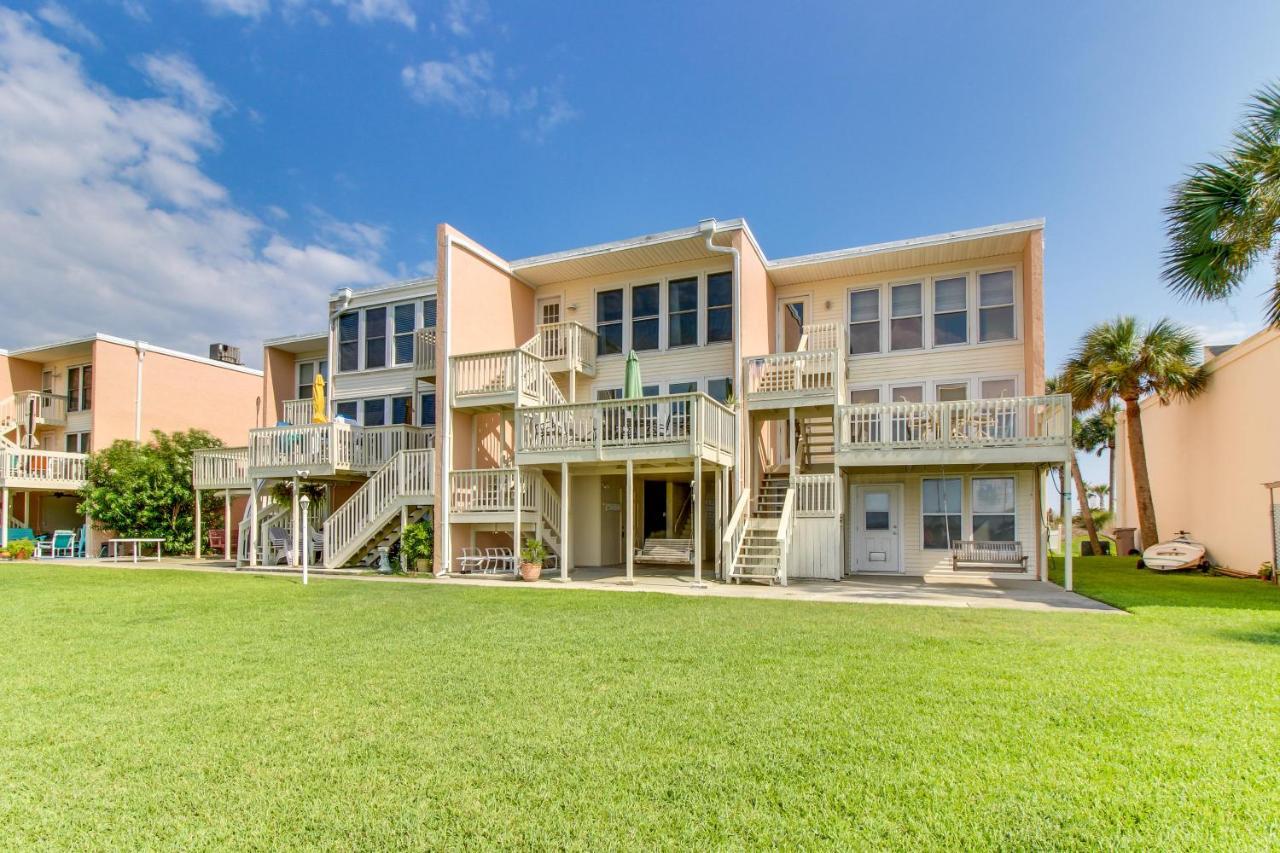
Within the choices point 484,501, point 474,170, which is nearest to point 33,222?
point 474,170

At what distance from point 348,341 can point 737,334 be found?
1180cm

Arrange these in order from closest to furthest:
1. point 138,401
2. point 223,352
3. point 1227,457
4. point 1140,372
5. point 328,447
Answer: point 328,447 < point 1227,457 < point 1140,372 < point 138,401 < point 223,352

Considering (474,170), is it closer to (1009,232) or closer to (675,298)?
(675,298)

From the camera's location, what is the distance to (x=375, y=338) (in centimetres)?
1941

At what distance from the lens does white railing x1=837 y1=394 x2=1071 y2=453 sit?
12.8m

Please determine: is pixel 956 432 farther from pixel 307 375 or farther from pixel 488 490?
pixel 307 375

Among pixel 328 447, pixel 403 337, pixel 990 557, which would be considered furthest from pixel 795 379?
pixel 328 447

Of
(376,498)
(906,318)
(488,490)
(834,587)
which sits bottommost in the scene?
(834,587)

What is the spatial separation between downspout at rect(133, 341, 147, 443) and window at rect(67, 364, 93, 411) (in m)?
2.21

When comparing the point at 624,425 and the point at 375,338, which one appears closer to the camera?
the point at 624,425

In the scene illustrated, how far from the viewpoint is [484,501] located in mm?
15172

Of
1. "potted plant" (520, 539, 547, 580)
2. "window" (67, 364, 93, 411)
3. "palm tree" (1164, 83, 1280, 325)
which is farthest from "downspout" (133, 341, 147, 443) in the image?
"palm tree" (1164, 83, 1280, 325)

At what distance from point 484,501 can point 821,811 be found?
12.8 metres

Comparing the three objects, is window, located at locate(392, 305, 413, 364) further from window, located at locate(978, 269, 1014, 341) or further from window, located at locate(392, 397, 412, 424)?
window, located at locate(978, 269, 1014, 341)
